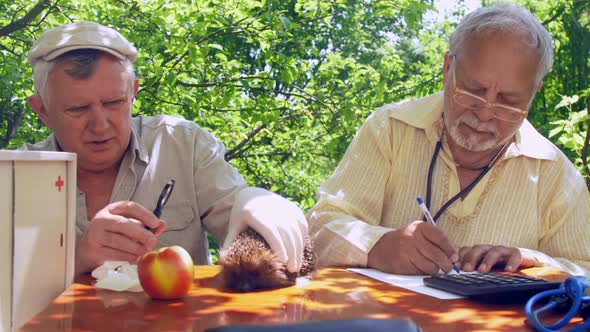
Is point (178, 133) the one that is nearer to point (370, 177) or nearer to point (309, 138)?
point (370, 177)

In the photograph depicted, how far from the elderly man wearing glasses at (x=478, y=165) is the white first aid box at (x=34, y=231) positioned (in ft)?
3.43

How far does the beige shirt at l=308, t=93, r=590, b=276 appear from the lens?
9.20ft

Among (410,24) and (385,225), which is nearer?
(385,225)

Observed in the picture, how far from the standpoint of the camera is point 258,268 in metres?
1.73

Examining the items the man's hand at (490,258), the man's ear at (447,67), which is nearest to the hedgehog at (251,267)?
the man's hand at (490,258)

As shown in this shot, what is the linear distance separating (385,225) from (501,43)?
0.87 m

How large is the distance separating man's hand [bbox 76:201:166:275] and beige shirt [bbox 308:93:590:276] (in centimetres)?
88

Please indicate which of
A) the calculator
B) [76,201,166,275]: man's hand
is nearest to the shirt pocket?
[76,201,166,275]: man's hand

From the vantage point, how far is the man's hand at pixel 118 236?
1953 millimetres

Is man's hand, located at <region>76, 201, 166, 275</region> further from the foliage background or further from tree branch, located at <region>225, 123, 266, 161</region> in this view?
tree branch, located at <region>225, 123, 266, 161</region>

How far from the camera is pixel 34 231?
160 cm

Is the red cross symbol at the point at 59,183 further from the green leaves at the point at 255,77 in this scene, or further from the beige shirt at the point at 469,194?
the green leaves at the point at 255,77

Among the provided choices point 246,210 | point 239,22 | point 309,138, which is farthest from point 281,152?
point 246,210

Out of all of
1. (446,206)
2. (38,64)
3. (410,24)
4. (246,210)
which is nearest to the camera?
(246,210)
